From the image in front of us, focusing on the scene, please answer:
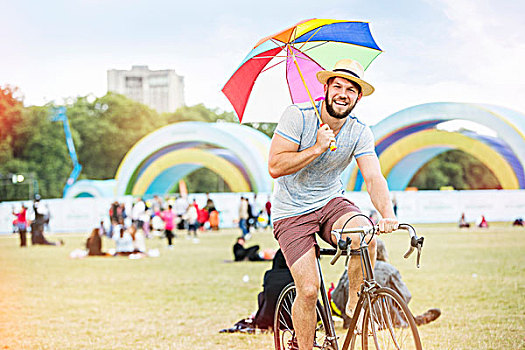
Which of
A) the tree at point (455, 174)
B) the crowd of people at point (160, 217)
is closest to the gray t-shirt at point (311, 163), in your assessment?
the crowd of people at point (160, 217)

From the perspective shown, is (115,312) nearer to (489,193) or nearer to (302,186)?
(302,186)

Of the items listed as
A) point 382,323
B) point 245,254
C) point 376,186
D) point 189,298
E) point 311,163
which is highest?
point 311,163

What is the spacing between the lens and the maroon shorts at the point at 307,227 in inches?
142

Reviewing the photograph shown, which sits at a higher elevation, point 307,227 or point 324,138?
point 324,138

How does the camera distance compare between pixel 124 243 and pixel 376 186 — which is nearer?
pixel 376 186

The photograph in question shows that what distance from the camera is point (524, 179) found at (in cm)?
2381

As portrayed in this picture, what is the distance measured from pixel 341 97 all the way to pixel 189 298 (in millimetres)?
5566

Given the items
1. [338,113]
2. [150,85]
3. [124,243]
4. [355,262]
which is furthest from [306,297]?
[150,85]

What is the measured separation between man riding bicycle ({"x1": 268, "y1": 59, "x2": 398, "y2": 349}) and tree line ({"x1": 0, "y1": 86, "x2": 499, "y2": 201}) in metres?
46.2

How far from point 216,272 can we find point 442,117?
15073 millimetres

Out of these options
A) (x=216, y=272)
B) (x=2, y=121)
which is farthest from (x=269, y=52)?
(x=2, y=121)

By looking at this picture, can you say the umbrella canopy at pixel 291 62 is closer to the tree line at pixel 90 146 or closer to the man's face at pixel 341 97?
the man's face at pixel 341 97

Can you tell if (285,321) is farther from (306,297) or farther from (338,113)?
(338,113)

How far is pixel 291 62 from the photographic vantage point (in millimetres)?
4727
